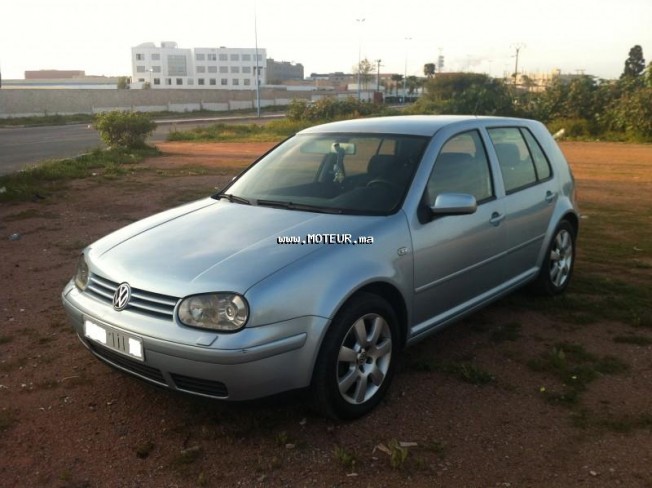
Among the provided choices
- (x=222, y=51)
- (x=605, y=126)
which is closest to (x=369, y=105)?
(x=605, y=126)

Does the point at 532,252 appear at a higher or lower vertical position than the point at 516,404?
higher

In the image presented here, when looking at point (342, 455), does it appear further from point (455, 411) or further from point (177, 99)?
point (177, 99)

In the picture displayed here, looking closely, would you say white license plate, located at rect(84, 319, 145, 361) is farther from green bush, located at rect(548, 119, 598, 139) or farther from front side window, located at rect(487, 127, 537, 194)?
green bush, located at rect(548, 119, 598, 139)

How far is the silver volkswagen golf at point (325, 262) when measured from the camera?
9.50ft

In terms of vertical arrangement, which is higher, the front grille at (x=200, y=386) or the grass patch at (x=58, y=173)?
the front grille at (x=200, y=386)

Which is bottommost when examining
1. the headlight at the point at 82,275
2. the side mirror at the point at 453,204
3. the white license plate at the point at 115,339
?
the white license plate at the point at 115,339

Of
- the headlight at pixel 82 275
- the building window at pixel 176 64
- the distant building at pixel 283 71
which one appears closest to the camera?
the headlight at pixel 82 275

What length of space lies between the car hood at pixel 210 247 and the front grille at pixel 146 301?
0.11 feet

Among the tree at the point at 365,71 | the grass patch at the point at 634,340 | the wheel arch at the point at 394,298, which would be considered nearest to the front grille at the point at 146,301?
the wheel arch at the point at 394,298

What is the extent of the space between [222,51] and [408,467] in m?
124

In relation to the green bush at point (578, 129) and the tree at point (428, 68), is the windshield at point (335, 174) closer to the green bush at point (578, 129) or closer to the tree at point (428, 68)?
the green bush at point (578, 129)

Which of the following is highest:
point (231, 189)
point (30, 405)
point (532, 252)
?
point (231, 189)

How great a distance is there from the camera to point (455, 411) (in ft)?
11.3

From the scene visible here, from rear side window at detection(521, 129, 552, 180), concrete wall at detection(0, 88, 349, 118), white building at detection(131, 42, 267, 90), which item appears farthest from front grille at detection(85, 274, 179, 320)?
white building at detection(131, 42, 267, 90)
